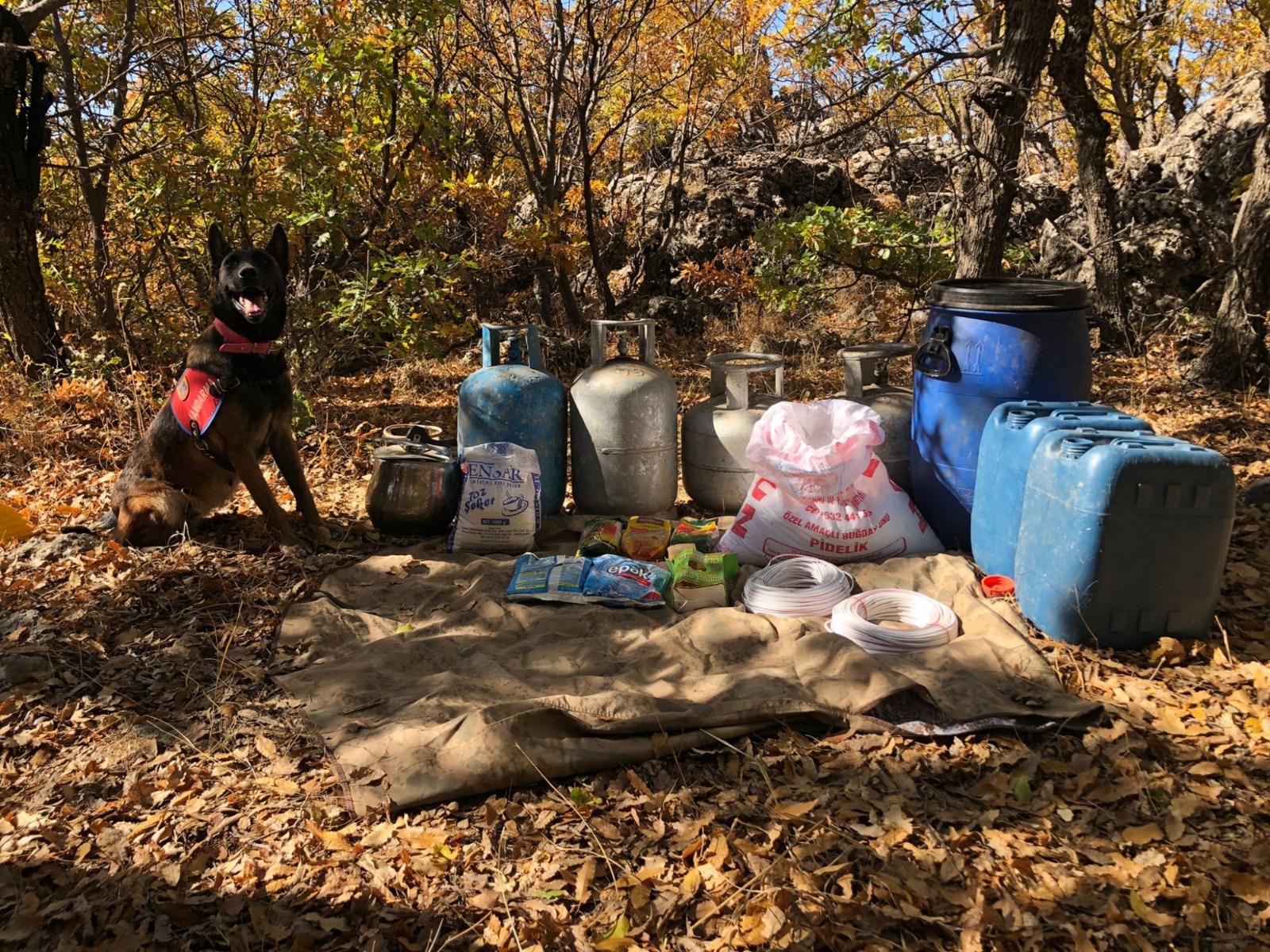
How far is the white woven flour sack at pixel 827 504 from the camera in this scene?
4.02m

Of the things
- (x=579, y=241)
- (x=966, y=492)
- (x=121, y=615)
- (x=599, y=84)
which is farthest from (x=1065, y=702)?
(x=599, y=84)

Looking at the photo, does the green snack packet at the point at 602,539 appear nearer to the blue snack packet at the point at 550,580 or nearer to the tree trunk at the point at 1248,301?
the blue snack packet at the point at 550,580

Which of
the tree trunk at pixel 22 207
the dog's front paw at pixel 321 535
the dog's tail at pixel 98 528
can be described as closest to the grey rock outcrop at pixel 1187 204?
the dog's front paw at pixel 321 535

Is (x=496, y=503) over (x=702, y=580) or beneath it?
over

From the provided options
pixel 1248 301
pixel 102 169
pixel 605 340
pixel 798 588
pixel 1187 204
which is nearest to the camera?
pixel 798 588

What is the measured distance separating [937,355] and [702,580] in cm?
159

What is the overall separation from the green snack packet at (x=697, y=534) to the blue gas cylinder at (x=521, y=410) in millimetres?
791

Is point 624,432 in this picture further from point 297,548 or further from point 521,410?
point 297,548

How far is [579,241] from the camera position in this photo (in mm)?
7105

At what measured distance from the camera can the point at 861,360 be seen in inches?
182

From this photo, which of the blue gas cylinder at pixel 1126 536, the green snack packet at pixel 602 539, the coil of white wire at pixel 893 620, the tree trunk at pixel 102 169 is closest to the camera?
the blue gas cylinder at pixel 1126 536

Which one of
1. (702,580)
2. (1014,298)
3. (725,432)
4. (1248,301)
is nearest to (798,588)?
(702,580)

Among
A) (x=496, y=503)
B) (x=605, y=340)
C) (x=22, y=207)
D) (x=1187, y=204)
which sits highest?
(x=1187, y=204)

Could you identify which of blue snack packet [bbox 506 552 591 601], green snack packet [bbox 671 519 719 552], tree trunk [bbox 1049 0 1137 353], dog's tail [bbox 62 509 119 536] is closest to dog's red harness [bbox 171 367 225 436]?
dog's tail [bbox 62 509 119 536]
